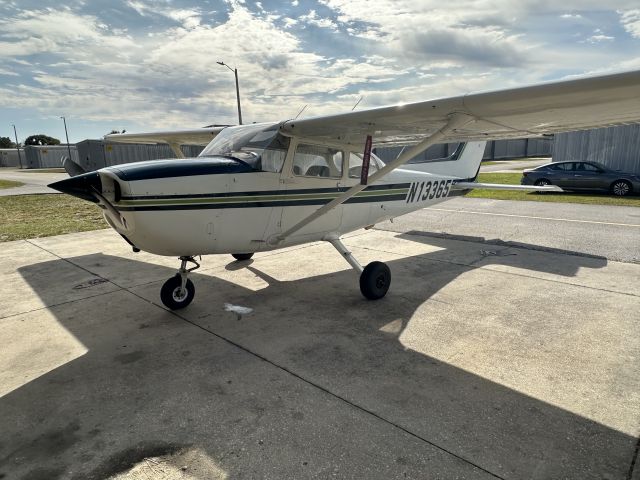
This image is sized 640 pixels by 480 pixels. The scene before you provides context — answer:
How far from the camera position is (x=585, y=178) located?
16438 mm

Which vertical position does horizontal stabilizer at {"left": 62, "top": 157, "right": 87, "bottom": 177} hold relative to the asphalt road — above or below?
above

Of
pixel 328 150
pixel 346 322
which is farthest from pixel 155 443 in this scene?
pixel 328 150

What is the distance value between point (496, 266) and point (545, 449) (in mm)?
4644

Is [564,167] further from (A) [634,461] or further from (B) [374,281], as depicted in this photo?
(A) [634,461]

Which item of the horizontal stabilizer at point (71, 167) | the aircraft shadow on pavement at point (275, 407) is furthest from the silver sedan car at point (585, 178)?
the horizontal stabilizer at point (71, 167)

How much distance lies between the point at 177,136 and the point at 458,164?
5927mm

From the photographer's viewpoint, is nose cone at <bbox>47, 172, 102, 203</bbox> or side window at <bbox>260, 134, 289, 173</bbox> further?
side window at <bbox>260, 134, 289, 173</bbox>

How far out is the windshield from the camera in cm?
485

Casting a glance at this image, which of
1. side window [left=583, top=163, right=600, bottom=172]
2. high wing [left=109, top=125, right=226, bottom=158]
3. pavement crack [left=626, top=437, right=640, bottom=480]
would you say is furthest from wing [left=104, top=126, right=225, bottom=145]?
side window [left=583, top=163, right=600, bottom=172]

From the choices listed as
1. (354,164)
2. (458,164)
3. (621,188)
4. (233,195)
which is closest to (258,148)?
(233,195)

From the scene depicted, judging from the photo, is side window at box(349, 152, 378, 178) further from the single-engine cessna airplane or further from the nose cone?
the nose cone

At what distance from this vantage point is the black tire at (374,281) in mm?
5379

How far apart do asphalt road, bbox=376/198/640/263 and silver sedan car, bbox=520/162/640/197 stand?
3.87 meters

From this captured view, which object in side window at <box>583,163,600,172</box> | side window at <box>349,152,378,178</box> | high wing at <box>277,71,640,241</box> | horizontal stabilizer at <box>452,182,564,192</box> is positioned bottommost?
side window at <box>583,163,600,172</box>
